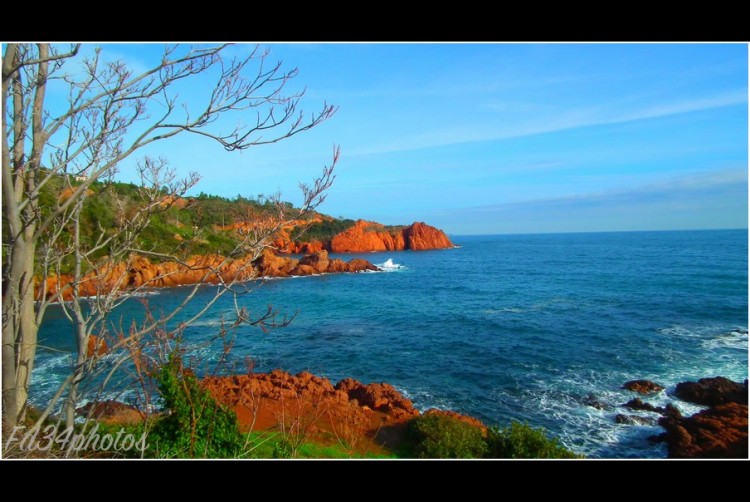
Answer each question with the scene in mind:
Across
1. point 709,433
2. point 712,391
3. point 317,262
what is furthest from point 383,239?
point 709,433

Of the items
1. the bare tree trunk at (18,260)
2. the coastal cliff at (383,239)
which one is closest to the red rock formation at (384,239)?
the coastal cliff at (383,239)

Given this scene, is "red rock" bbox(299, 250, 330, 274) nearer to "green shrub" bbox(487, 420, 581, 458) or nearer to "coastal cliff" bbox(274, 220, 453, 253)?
"coastal cliff" bbox(274, 220, 453, 253)

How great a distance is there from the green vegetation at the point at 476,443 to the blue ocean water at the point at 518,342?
9.05 feet

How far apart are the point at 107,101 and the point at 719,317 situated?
95.3 ft

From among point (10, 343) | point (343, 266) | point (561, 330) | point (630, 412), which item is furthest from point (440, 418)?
point (343, 266)

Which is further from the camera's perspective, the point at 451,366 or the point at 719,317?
the point at 719,317

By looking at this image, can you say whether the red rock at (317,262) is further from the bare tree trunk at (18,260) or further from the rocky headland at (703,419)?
the bare tree trunk at (18,260)

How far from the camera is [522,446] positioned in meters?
9.16

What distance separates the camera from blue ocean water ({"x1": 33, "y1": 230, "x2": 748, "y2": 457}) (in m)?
13.9

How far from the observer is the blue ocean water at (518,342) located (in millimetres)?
13867

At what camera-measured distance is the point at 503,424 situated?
499 inches

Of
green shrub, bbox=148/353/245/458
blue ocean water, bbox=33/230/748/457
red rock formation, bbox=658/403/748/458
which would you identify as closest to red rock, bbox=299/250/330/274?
blue ocean water, bbox=33/230/748/457
